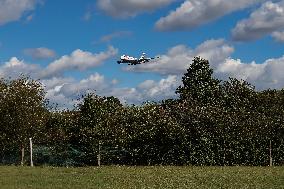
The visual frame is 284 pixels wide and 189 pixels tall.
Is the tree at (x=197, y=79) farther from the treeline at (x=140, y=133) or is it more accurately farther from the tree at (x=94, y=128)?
the tree at (x=94, y=128)

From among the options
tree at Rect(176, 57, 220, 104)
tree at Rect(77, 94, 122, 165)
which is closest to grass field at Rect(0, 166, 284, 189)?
tree at Rect(77, 94, 122, 165)

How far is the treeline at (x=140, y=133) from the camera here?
3419 cm

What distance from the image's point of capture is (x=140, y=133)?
117 ft

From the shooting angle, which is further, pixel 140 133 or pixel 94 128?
pixel 140 133

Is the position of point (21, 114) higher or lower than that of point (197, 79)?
lower

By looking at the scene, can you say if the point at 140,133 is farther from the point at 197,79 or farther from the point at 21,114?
the point at 197,79

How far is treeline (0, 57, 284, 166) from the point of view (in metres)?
34.2

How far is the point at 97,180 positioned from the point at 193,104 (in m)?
17.0

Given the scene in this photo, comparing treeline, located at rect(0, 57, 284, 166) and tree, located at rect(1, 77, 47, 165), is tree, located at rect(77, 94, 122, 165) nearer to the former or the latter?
treeline, located at rect(0, 57, 284, 166)

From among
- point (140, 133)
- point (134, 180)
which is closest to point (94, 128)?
point (140, 133)

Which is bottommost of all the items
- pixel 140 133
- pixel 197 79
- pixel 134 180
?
pixel 134 180

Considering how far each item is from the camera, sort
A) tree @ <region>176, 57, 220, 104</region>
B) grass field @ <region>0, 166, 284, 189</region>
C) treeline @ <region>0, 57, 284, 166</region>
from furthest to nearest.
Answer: tree @ <region>176, 57, 220, 104</region> → treeline @ <region>0, 57, 284, 166</region> → grass field @ <region>0, 166, 284, 189</region>

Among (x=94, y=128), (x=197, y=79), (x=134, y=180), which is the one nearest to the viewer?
(x=134, y=180)

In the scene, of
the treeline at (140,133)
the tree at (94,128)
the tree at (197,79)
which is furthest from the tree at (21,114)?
the tree at (197,79)
